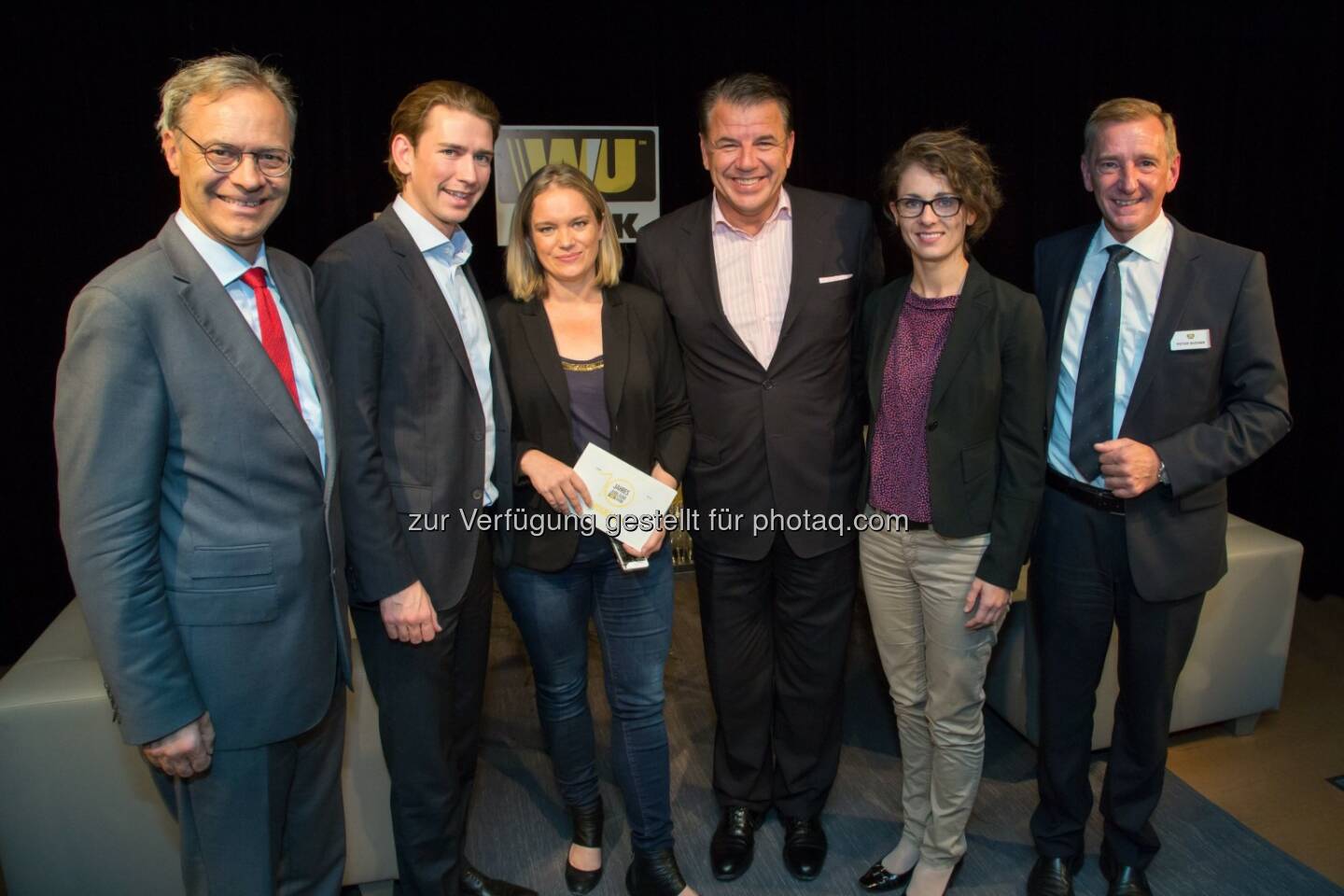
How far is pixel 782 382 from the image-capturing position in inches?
92.1

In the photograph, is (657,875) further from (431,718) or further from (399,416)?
(399,416)

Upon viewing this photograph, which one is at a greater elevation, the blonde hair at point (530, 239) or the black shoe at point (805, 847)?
the blonde hair at point (530, 239)

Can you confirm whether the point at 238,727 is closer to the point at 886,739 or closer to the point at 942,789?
the point at 942,789

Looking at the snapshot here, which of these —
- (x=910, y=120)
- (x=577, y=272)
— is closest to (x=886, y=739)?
(x=577, y=272)

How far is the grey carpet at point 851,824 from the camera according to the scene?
2.54 metres

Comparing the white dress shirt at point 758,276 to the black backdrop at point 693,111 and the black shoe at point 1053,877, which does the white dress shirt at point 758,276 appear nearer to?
the black shoe at point 1053,877

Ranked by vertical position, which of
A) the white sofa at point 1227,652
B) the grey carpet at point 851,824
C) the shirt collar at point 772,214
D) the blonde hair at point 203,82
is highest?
the blonde hair at point 203,82

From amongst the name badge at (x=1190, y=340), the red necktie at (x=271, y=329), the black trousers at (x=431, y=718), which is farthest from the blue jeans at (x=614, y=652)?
the name badge at (x=1190, y=340)

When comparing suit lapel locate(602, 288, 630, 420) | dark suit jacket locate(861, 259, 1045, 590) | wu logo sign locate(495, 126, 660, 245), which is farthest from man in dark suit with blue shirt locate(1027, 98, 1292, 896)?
wu logo sign locate(495, 126, 660, 245)

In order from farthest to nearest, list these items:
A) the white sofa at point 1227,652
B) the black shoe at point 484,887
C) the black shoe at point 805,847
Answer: the white sofa at point 1227,652 → the black shoe at point 805,847 → the black shoe at point 484,887

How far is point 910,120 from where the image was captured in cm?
484

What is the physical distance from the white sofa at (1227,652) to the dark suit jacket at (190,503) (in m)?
2.27

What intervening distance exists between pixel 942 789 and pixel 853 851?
464 millimetres

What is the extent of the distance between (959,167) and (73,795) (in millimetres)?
2400
